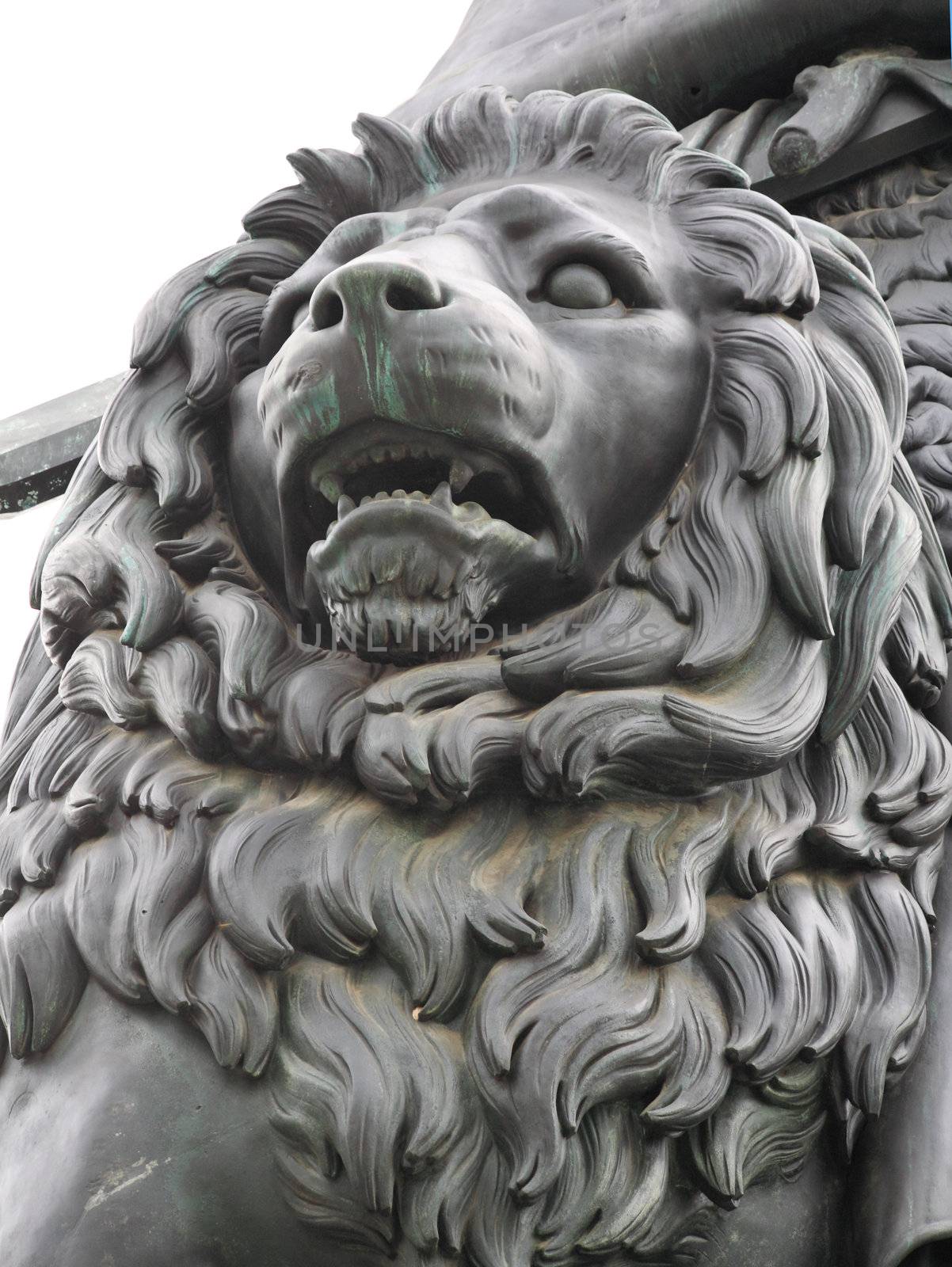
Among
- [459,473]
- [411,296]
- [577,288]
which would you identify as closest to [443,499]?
[459,473]

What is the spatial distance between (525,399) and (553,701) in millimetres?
315

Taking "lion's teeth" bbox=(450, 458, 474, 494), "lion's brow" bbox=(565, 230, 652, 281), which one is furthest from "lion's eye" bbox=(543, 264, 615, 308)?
"lion's teeth" bbox=(450, 458, 474, 494)

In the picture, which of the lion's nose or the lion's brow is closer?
the lion's nose

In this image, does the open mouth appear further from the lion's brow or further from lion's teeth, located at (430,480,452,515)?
the lion's brow

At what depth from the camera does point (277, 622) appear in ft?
7.44

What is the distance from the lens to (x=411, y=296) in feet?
6.52

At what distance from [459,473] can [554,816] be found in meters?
0.37

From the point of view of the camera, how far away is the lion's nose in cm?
197

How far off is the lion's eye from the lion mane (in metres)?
0.15

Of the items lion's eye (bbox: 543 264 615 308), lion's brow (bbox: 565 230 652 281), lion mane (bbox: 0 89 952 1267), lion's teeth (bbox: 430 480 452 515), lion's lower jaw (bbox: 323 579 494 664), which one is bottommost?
lion mane (bbox: 0 89 952 1267)

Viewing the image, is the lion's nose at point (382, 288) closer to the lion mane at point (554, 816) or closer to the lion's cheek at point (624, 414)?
the lion's cheek at point (624, 414)

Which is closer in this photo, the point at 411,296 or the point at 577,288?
the point at 411,296

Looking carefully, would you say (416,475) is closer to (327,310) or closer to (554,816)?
(327,310)

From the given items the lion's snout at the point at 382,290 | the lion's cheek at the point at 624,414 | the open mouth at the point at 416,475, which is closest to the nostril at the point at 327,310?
the lion's snout at the point at 382,290
